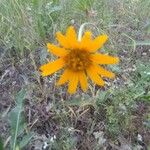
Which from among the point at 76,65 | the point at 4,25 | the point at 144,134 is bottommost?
the point at 144,134

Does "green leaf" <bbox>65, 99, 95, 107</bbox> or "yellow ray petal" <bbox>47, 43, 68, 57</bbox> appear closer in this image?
"yellow ray petal" <bbox>47, 43, 68, 57</bbox>

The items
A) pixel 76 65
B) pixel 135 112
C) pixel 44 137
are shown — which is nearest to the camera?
pixel 76 65

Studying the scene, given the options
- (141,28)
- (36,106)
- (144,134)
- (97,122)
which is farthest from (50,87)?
(141,28)

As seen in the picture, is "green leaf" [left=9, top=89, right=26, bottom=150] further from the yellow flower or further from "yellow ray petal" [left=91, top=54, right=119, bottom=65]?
"yellow ray petal" [left=91, top=54, right=119, bottom=65]

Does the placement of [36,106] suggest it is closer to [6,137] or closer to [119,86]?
[6,137]

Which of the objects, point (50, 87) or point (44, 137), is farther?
point (50, 87)

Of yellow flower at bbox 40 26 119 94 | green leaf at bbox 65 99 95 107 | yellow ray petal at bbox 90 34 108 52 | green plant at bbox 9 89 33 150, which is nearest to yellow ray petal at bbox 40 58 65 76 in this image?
yellow flower at bbox 40 26 119 94

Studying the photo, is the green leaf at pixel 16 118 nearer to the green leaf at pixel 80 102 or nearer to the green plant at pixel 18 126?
the green plant at pixel 18 126

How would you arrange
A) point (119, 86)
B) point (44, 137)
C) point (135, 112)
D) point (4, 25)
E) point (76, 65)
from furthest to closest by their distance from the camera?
1. point (4, 25)
2. point (119, 86)
3. point (135, 112)
4. point (44, 137)
5. point (76, 65)

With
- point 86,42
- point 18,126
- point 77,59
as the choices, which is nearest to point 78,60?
point 77,59
